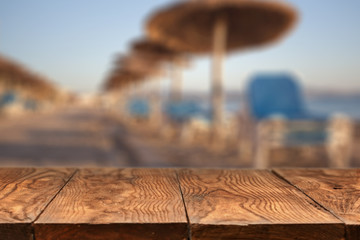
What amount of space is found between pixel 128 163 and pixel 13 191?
312cm

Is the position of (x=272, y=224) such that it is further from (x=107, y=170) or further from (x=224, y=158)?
(x=224, y=158)

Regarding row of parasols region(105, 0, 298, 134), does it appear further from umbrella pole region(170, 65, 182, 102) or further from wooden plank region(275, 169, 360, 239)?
wooden plank region(275, 169, 360, 239)

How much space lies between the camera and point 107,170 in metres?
1.00

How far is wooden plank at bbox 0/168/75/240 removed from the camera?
1.95 ft

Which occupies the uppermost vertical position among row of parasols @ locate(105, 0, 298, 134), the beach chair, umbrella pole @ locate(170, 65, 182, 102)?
row of parasols @ locate(105, 0, 298, 134)

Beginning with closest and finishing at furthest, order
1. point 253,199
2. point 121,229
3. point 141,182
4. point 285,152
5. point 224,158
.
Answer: point 121,229 < point 253,199 < point 141,182 < point 224,158 < point 285,152

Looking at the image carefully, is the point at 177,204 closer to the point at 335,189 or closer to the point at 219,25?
the point at 335,189

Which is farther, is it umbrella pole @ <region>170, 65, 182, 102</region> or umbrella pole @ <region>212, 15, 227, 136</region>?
umbrella pole @ <region>170, 65, 182, 102</region>

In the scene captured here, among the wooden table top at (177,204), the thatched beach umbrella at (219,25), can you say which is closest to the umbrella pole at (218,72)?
the thatched beach umbrella at (219,25)

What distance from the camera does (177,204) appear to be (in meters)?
0.70

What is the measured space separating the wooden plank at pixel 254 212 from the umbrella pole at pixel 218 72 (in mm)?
4450

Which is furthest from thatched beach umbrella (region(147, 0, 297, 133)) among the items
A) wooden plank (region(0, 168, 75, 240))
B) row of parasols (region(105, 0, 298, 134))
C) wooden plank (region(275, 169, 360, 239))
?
wooden plank (region(0, 168, 75, 240))

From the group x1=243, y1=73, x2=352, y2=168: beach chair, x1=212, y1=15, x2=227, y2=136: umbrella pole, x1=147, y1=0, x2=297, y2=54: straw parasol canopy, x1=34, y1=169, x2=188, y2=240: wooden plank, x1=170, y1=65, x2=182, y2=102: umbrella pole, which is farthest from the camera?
x1=170, y1=65, x2=182, y2=102: umbrella pole

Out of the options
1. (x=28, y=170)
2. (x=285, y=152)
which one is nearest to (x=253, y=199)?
(x=28, y=170)
